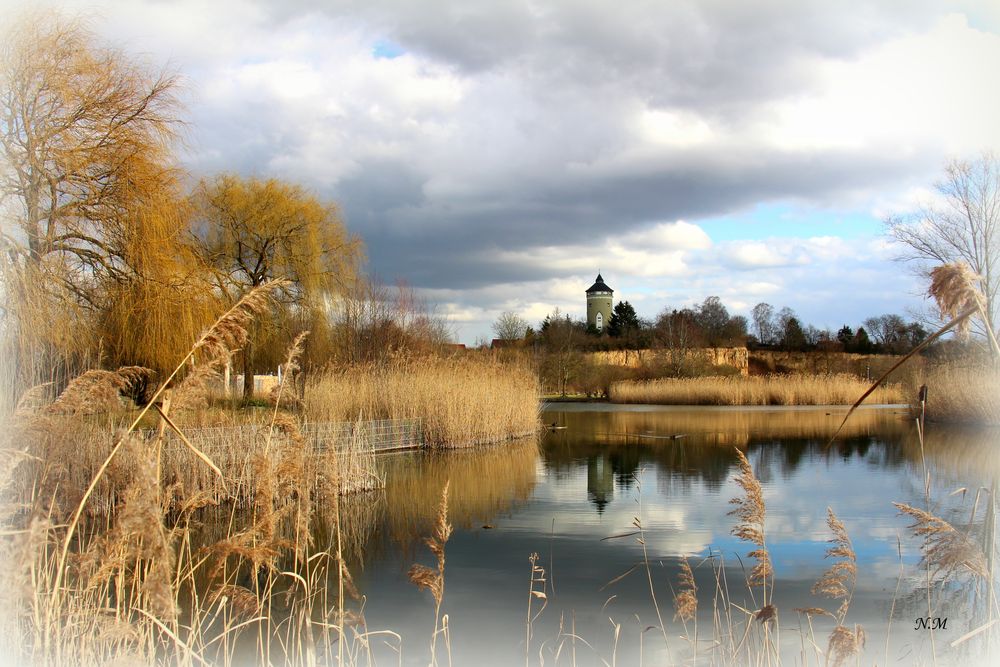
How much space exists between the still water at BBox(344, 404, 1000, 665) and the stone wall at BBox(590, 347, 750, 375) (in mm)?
22942

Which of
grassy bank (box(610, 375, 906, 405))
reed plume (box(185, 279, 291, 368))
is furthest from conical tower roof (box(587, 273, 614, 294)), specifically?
reed plume (box(185, 279, 291, 368))

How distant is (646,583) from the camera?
5.62 metres

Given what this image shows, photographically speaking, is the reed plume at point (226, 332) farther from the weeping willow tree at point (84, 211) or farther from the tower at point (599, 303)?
the tower at point (599, 303)

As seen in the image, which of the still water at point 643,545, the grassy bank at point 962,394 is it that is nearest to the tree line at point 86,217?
the still water at point 643,545

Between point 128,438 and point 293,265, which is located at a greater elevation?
point 293,265

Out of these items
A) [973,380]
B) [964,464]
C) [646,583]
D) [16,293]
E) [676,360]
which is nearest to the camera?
[646,583]

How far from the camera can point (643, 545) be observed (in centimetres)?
403

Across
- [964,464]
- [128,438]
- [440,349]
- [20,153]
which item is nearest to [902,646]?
[128,438]

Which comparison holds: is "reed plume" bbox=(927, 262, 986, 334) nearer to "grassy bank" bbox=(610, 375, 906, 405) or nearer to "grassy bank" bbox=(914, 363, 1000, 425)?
"grassy bank" bbox=(914, 363, 1000, 425)

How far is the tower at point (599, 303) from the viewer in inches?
3504

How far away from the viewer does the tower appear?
89000 millimetres

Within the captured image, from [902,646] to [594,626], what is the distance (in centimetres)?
173

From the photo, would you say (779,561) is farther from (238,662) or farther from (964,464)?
(964,464)

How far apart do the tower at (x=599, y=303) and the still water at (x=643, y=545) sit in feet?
243
